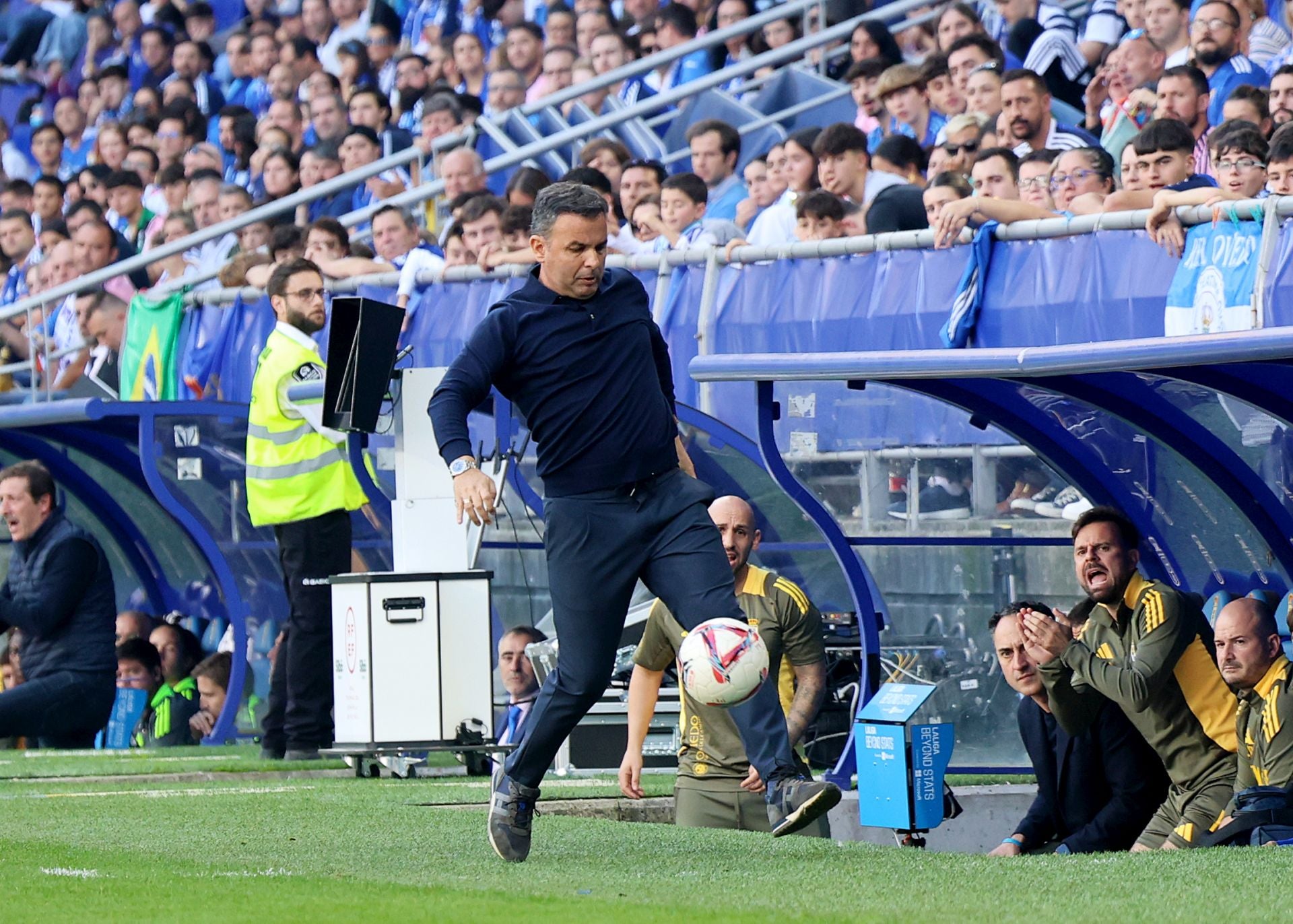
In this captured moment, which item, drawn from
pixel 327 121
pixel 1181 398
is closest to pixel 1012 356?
pixel 1181 398

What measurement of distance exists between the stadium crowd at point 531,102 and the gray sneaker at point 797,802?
3.81 m

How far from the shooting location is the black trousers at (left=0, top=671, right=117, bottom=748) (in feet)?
44.2

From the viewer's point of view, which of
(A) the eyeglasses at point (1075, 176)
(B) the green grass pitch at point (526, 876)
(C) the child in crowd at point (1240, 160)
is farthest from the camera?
(A) the eyeglasses at point (1075, 176)

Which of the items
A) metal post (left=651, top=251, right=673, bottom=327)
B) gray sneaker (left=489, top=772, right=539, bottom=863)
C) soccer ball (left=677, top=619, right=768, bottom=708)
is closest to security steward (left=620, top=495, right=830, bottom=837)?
gray sneaker (left=489, top=772, right=539, bottom=863)

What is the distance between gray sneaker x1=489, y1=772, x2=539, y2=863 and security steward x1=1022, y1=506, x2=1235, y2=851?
7.07ft

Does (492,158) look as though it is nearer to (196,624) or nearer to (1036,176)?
(196,624)

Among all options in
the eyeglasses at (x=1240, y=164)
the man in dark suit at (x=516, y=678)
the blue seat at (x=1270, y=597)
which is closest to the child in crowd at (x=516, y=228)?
the man in dark suit at (x=516, y=678)

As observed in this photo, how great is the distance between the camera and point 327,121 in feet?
71.1

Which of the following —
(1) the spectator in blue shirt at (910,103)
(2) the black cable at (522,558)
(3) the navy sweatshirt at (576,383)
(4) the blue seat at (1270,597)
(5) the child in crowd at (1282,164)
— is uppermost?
(1) the spectator in blue shirt at (910,103)

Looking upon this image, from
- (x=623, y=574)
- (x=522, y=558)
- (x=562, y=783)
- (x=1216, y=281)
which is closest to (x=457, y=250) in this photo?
(x=522, y=558)

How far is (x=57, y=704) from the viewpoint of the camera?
1360 centimetres

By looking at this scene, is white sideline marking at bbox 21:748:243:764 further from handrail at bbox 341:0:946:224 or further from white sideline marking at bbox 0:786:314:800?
handrail at bbox 341:0:946:224

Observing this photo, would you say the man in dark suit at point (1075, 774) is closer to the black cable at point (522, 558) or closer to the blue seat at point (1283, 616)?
the blue seat at point (1283, 616)

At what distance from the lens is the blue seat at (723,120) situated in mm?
16891
